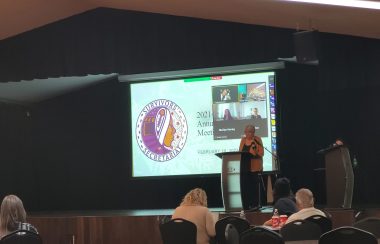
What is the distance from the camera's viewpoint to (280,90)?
26.8 ft

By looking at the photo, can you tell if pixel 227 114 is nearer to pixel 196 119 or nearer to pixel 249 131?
pixel 196 119

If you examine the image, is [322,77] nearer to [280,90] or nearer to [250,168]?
[280,90]

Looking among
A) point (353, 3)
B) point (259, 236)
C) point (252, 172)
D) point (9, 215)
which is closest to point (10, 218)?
point (9, 215)

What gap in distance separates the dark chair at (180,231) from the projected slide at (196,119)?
360cm

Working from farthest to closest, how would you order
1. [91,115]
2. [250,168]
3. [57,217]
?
[91,115], [57,217], [250,168]

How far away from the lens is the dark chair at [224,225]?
4516 millimetres

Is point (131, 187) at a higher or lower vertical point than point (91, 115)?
lower

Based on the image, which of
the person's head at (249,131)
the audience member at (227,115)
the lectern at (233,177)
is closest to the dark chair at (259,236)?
the lectern at (233,177)

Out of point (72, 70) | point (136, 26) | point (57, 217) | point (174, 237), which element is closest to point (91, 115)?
point (72, 70)

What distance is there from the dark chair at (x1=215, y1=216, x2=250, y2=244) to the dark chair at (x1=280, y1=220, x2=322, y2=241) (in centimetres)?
59

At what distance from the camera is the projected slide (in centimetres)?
799

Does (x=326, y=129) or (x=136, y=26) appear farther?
(x=136, y=26)

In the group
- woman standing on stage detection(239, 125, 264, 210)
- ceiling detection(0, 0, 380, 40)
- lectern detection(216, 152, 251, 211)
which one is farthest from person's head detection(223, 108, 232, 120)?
lectern detection(216, 152, 251, 211)

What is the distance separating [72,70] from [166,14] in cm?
168
